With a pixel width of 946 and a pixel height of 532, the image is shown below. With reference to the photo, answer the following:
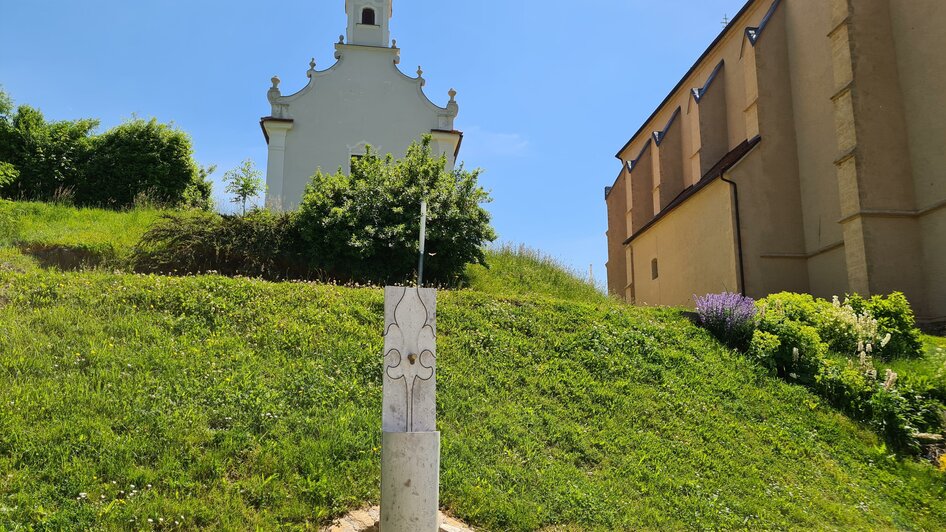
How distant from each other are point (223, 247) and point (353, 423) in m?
8.38

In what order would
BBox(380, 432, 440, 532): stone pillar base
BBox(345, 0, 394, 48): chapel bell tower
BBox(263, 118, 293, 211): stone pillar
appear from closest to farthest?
BBox(380, 432, 440, 532): stone pillar base → BBox(263, 118, 293, 211): stone pillar → BBox(345, 0, 394, 48): chapel bell tower

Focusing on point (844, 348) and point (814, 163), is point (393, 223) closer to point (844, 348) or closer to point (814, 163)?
point (844, 348)

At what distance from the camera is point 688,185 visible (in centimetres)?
2592

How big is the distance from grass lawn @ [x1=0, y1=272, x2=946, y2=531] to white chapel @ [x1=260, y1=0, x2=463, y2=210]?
43.9 ft

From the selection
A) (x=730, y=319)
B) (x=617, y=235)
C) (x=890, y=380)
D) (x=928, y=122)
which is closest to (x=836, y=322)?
(x=730, y=319)

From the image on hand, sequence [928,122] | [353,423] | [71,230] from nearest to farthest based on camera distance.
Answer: [353,423], [928,122], [71,230]

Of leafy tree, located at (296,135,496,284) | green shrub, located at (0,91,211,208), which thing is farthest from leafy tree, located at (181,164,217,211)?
leafy tree, located at (296,135,496,284)

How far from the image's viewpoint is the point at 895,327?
1296 cm

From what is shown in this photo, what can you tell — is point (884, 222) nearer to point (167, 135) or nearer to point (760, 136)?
point (760, 136)

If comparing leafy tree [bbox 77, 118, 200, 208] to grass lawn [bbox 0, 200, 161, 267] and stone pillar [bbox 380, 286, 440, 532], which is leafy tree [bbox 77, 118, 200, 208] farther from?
stone pillar [bbox 380, 286, 440, 532]

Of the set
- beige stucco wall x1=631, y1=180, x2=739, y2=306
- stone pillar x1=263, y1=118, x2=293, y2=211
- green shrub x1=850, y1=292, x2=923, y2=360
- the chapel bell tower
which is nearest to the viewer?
green shrub x1=850, y1=292, x2=923, y2=360

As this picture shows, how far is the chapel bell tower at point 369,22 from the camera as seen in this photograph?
25.6 m

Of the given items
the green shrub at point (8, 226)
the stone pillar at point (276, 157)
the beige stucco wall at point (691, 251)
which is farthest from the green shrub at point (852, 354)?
the stone pillar at point (276, 157)

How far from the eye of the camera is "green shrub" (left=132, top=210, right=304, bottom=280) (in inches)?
551
